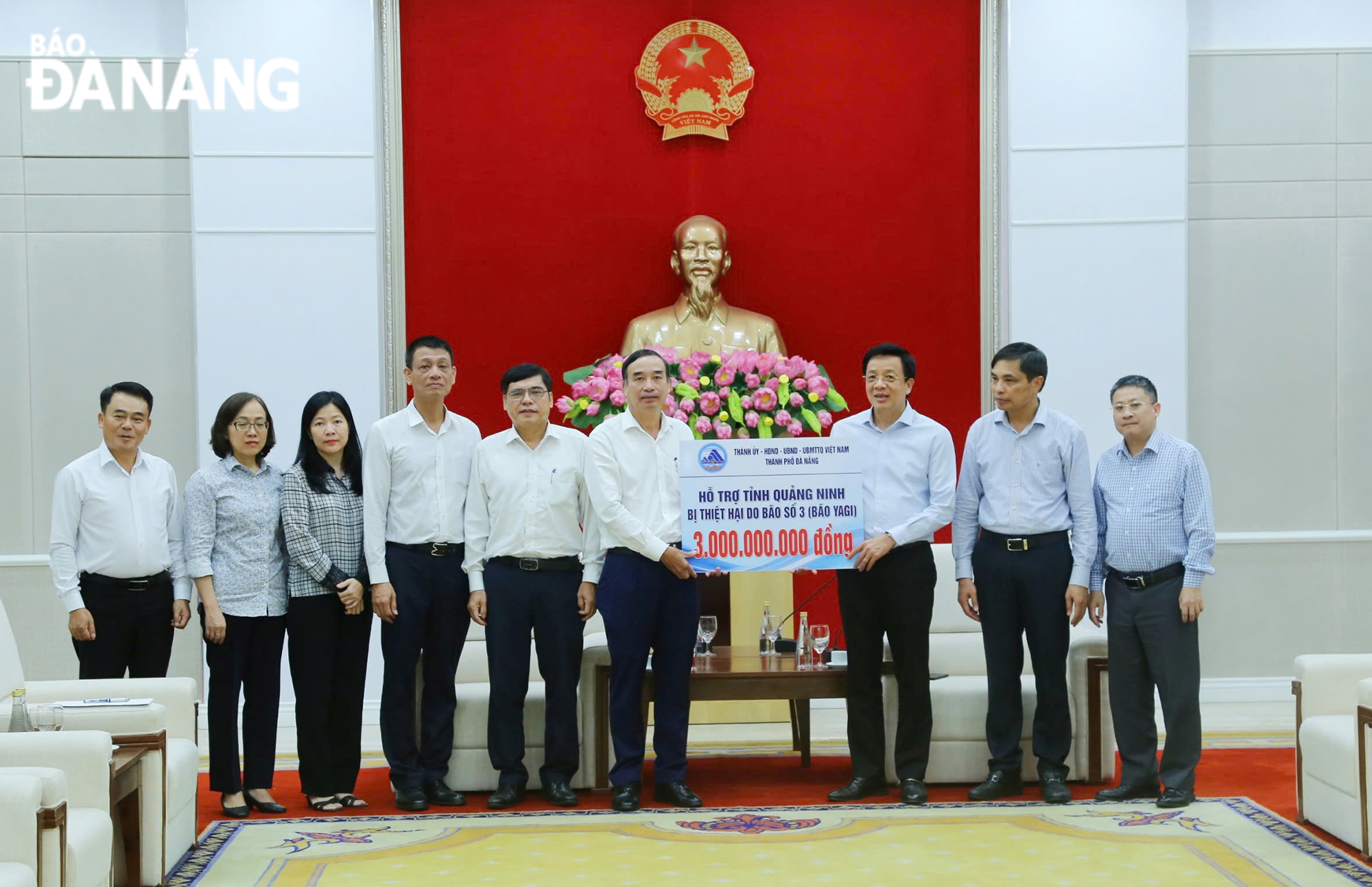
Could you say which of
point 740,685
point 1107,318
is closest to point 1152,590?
point 740,685

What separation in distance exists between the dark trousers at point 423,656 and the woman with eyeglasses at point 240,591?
363 mm

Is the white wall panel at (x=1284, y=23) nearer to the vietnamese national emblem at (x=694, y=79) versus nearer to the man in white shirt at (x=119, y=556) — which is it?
the vietnamese national emblem at (x=694, y=79)

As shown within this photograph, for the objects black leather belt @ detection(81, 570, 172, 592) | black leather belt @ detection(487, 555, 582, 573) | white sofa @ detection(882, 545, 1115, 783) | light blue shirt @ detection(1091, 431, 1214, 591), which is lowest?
white sofa @ detection(882, 545, 1115, 783)

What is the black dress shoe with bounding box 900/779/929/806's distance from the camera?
4.36 metres

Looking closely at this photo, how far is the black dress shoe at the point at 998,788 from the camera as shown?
4.42m

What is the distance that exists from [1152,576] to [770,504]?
123 cm

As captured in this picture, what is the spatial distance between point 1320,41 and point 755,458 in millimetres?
4236

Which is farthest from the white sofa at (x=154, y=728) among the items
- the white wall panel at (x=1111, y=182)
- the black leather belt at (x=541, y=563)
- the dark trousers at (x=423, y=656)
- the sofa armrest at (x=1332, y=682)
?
the white wall panel at (x=1111, y=182)

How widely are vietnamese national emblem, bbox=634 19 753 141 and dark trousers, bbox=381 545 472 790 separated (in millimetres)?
3209

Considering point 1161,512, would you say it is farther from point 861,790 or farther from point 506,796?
point 506,796

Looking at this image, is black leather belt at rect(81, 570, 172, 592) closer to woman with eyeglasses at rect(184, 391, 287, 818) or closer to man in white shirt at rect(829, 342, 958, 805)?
woman with eyeglasses at rect(184, 391, 287, 818)

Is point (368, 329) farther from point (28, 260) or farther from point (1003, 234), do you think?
point (1003, 234)

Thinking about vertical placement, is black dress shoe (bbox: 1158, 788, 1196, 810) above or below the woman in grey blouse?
below

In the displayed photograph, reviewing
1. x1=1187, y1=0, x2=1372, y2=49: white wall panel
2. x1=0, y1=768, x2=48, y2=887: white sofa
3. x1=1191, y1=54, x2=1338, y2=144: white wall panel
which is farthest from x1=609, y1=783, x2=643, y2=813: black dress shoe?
x1=1187, y1=0, x2=1372, y2=49: white wall panel
